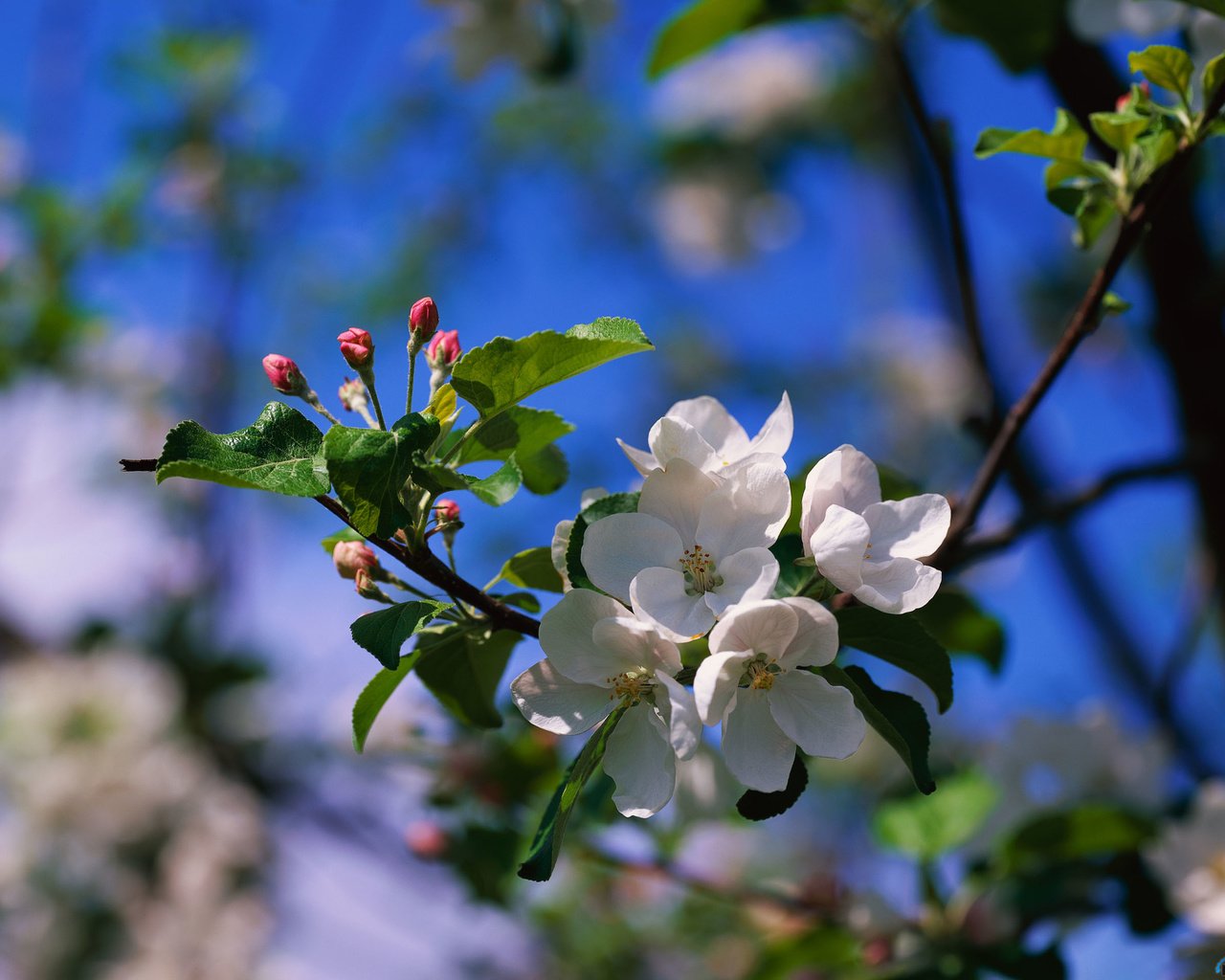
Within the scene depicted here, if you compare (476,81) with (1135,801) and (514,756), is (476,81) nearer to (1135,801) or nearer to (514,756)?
(514,756)

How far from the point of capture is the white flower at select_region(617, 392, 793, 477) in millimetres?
623

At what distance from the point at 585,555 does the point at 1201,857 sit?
3.09 ft

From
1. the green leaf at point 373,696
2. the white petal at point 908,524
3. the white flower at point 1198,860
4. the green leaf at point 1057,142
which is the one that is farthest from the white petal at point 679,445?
the white flower at point 1198,860

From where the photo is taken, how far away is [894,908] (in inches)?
48.2

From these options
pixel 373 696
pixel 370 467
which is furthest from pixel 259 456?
pixel 373 696

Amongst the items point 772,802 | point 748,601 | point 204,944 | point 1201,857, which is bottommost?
point 204,944

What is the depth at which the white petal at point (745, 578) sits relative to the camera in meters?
0.55

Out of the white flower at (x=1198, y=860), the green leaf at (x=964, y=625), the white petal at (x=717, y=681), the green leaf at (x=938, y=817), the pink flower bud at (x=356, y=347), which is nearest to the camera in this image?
the white petal at (x=717, y=681)

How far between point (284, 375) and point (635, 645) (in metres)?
0.30

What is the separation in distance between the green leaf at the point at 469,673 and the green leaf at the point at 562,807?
0.11m

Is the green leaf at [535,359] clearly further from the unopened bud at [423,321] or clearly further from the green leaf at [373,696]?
the green leaf at [373,696]

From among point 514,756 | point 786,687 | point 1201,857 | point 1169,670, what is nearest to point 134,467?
point 786,687

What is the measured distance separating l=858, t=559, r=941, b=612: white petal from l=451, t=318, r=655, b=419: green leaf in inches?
7.7

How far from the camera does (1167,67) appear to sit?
0.75 metres
